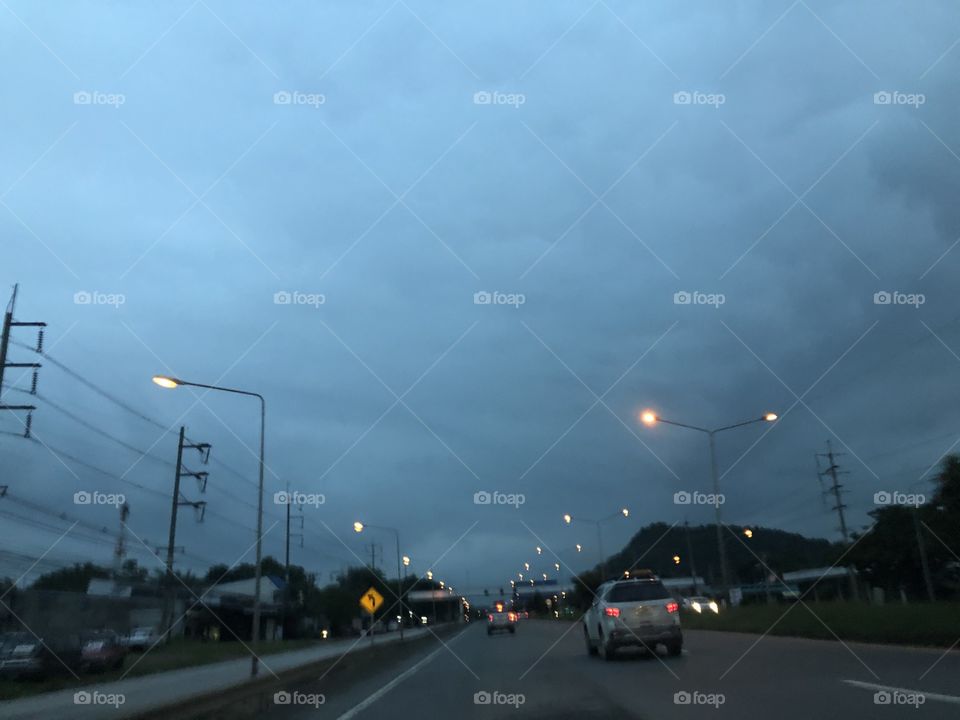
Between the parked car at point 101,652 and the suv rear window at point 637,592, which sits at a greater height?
the suv rear window at point 637,592

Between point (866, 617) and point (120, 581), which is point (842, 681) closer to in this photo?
point (866, 617)

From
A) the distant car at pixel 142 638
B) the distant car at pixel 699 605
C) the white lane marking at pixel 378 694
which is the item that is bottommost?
the white lane marking at pixel 378 694

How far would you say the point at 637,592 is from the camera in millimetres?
20359

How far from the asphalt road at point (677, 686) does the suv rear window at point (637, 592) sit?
144cm

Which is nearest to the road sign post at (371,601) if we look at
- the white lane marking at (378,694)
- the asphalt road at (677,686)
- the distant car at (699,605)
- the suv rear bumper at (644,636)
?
the white lane marking at (378,694)

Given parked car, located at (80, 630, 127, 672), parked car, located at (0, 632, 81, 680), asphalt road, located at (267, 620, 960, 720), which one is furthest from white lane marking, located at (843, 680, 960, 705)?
parked car, located at (80, 630, 127, 672)

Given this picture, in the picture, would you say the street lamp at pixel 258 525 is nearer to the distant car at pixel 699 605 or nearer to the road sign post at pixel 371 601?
the road sign post at pixel 371 601

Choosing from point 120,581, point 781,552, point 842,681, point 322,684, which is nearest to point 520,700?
point 842,681

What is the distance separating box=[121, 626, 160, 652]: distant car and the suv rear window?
26426mm

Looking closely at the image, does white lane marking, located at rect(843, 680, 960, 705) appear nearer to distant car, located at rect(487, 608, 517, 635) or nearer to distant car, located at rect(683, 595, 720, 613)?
distant car, located at rect(683, 595, 720, 613)

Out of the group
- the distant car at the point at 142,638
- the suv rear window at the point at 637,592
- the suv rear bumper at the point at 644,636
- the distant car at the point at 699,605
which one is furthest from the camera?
the distant car at the point at 699,605

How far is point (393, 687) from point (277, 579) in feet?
176

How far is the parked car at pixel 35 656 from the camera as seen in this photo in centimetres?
2408

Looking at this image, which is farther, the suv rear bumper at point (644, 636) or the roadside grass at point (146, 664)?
the roadside grass at point (146, 664)
